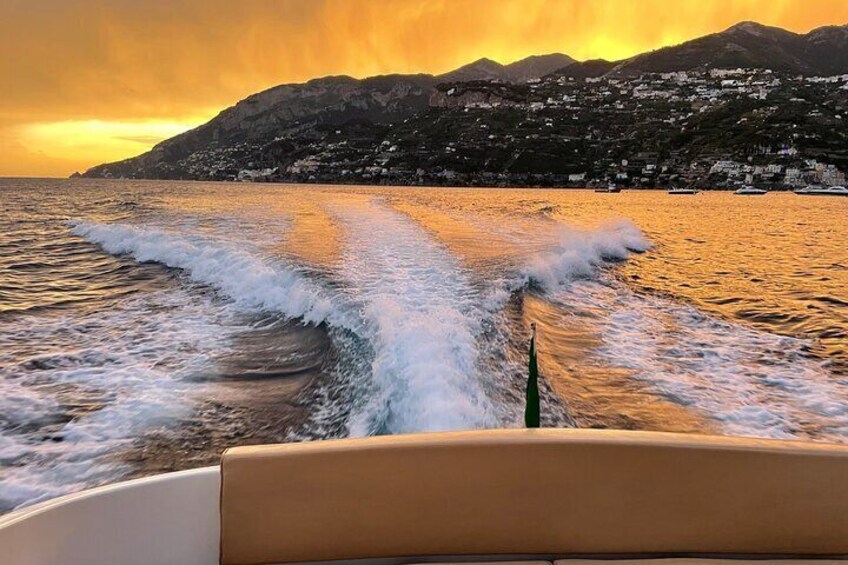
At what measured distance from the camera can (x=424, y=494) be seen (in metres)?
2.05

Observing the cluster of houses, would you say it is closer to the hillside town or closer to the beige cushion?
the hillside town

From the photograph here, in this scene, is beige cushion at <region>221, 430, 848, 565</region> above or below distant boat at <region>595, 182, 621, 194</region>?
above

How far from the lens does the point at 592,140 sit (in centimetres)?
11194

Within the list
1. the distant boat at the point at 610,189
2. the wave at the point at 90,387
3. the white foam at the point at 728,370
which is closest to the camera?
the wave at the point at 90,387

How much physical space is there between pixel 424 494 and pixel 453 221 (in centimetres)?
2100

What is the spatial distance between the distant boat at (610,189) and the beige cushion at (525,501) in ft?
299

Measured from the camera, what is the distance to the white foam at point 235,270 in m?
8.70

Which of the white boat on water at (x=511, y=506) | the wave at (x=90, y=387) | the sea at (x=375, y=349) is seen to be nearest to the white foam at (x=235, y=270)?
the sea at (x=375, y=349)

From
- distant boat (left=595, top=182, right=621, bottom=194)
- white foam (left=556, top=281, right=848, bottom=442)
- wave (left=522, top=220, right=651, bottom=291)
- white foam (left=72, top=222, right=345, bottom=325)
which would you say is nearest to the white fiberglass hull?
white foam (left=556, top=281, right=848, bottom=442)

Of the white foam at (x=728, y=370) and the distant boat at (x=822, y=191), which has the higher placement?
the white foam at (x=728, y=370)

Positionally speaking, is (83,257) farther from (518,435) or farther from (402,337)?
(518,435)

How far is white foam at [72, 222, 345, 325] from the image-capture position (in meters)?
8.70

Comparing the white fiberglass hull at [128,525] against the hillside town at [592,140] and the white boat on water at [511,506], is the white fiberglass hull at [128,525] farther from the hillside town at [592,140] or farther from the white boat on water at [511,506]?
the hillside town at [592,140]

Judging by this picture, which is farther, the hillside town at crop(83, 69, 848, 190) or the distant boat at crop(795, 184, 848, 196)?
the hillside town at crop(83, 69, 848, 190)
